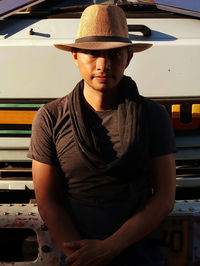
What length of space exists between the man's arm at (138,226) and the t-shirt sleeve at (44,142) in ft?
1.06

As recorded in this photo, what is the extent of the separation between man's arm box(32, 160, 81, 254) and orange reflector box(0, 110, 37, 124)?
82 cm

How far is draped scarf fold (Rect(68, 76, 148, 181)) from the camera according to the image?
178 cm

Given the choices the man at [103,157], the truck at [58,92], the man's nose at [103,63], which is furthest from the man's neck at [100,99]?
the truck at [58,92]

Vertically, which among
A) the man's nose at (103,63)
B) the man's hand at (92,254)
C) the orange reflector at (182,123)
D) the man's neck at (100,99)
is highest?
the man's nose at (103,63)

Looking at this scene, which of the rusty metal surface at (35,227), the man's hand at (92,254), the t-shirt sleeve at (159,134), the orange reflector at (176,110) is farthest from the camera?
the orange reflector at (176,110)

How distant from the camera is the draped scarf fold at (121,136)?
5.84ft

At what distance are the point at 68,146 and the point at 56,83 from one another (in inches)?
34.7

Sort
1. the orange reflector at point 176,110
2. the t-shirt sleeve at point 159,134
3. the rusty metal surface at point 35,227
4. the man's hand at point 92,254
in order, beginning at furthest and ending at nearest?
1. the orange reflector at point 176,110
2. the rusty metal surface at point 35,227
3. the t-shirt sleeve at point 159,134
4. the man's hand at point 92,254

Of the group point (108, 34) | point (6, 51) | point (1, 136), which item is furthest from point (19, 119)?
point (108, 34)

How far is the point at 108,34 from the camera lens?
178 cm

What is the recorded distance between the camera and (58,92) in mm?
2646

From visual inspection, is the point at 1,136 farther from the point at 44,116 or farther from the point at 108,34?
the point at 108,34

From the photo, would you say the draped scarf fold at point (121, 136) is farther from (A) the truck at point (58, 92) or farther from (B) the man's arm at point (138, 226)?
(A) the truck at point (58, 92)

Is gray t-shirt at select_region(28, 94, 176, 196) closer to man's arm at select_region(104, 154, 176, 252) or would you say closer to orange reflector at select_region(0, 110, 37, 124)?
man's arm at select_region(104, 154, 176, 252)
